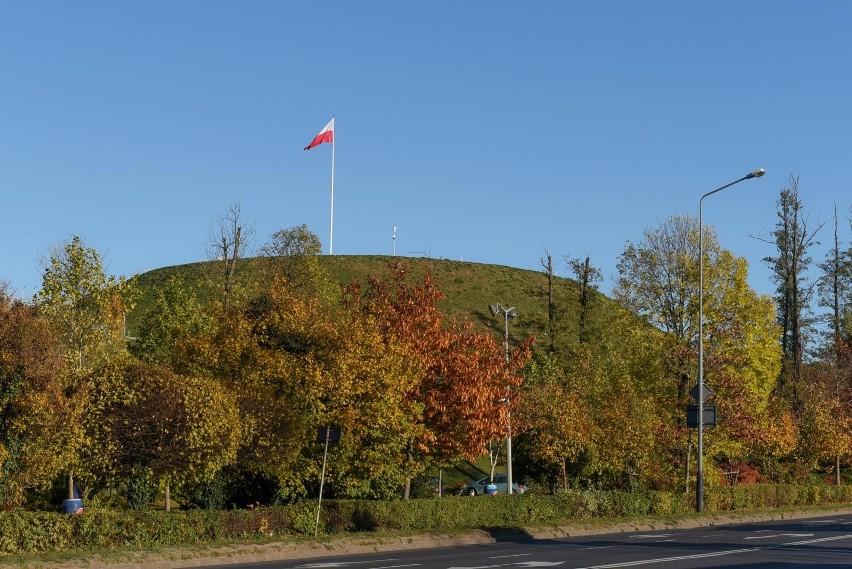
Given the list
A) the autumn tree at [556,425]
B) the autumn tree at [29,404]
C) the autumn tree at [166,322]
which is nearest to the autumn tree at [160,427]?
the autumn tree at [29,404]

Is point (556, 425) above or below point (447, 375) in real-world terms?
below

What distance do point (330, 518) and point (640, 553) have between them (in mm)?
8886

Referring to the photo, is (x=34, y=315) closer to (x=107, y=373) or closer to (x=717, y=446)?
(x=107, y=373)

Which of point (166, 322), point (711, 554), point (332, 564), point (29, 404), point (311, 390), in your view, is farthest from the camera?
point (166, 322)

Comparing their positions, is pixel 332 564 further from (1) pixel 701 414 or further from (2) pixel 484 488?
(2) pixel 484 488

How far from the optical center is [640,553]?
24.8m

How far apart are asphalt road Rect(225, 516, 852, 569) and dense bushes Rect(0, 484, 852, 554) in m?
2.66

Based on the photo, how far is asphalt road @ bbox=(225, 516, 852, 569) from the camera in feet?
70.2

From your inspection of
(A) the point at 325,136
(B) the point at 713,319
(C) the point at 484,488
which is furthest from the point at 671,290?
(A) the point at 325,136

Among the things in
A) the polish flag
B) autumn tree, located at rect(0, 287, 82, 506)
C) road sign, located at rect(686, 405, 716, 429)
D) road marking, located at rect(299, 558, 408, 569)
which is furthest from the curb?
the polish flag

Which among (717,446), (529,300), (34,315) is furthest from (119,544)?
(529,300)

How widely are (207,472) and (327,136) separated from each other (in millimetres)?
52301

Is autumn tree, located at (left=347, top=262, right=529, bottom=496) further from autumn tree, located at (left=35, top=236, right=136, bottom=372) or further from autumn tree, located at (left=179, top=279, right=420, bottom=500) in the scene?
autumn tree, located at (left=35, top=236, right=136, bottom=372)

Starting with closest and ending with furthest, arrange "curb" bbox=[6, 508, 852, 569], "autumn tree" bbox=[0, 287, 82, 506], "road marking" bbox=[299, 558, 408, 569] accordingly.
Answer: "road marking" bbox=[299, 558, 408, 569] → "curb" bbox=[6, 508, 852, 569] → "autumn tree" bbox=[0, 287, 82, 506]
